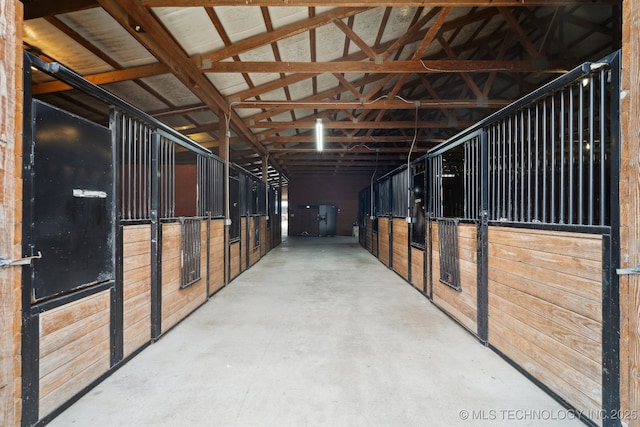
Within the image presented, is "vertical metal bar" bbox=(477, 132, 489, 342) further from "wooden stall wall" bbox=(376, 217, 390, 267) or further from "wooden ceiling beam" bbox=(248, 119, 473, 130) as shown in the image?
"wooden ceiling beam" bbox=(248, 119, 473, 130)

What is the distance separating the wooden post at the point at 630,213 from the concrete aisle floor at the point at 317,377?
1.49 ft

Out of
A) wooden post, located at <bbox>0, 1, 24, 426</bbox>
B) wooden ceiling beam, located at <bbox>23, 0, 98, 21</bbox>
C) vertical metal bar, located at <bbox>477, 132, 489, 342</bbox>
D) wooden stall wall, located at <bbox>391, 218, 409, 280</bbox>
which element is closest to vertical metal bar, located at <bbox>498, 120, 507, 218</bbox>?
vertical metal bar, located at <bbox>477, 132, 489, 342</bbox>

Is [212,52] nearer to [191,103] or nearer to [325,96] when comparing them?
[191,103]

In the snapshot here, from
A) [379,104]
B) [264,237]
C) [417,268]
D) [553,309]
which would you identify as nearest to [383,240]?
[417,268]

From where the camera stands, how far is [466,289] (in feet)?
9.56

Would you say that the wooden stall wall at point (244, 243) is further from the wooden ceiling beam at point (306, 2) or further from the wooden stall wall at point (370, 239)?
the wooden ceiling beam at point (306, 2)

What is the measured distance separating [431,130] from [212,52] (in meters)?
6.59

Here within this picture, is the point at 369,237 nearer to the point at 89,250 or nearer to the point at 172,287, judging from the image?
the point at 172,287

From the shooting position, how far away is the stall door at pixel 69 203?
153 cm

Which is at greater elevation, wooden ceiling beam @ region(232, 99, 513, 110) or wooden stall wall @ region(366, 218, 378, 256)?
wooden ceiling beam @ region(232, 99, 513, 110)

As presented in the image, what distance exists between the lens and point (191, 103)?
5523 millimetres

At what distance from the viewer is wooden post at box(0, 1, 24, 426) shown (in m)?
1.26

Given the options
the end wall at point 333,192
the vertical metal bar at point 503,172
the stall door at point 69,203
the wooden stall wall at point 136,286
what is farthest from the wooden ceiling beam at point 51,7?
the end wall at point 333,192

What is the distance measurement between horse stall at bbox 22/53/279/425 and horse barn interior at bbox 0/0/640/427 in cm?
1
